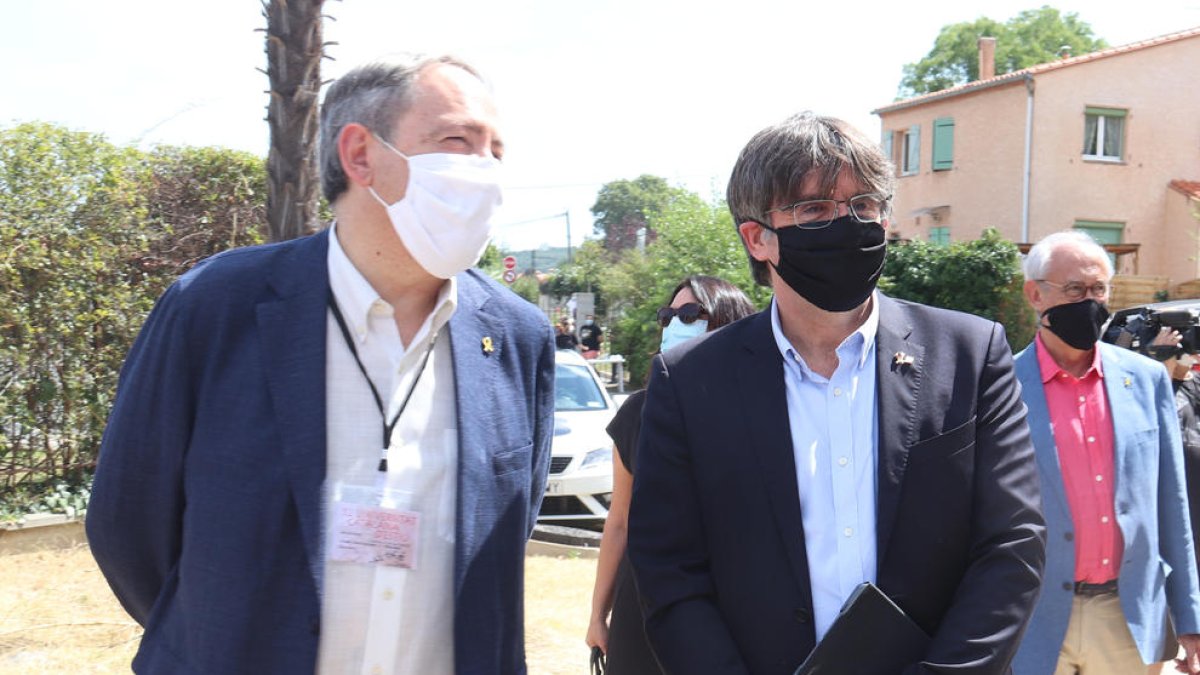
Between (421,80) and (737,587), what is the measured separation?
1.38 meters

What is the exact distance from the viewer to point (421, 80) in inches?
94.6

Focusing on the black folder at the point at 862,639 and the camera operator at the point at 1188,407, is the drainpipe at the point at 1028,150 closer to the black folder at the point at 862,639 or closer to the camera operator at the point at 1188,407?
the camera operator at the point at 1188,407

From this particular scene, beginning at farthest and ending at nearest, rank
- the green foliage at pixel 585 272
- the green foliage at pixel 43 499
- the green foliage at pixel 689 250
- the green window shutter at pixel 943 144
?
the green foliage at pixel 585 272, the green window shutter at pixel 943 144, the green foliage at pixel 689 250, the green foliage at pixel 43 499

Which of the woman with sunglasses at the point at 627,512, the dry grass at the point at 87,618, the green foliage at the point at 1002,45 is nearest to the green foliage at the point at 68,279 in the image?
the dry grass at the point at 87,618

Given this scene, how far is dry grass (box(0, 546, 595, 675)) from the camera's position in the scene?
5.55 metres

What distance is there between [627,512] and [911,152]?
3230 cm

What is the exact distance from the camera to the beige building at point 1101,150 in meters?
29.1

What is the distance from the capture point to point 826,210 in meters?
2.56

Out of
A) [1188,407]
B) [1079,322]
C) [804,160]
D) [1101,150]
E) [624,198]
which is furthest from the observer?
[624,198]

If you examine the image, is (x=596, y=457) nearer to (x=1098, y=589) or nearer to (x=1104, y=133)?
(x=1098, y=589)

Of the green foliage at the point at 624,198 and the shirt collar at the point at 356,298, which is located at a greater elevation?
the green foliage at the point at 624,198

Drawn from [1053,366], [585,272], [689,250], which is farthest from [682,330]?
[585,272]

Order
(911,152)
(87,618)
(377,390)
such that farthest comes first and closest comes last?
(911,152), (87,618), (377,390)

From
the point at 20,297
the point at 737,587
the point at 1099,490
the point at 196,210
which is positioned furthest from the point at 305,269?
the point at 196,210
